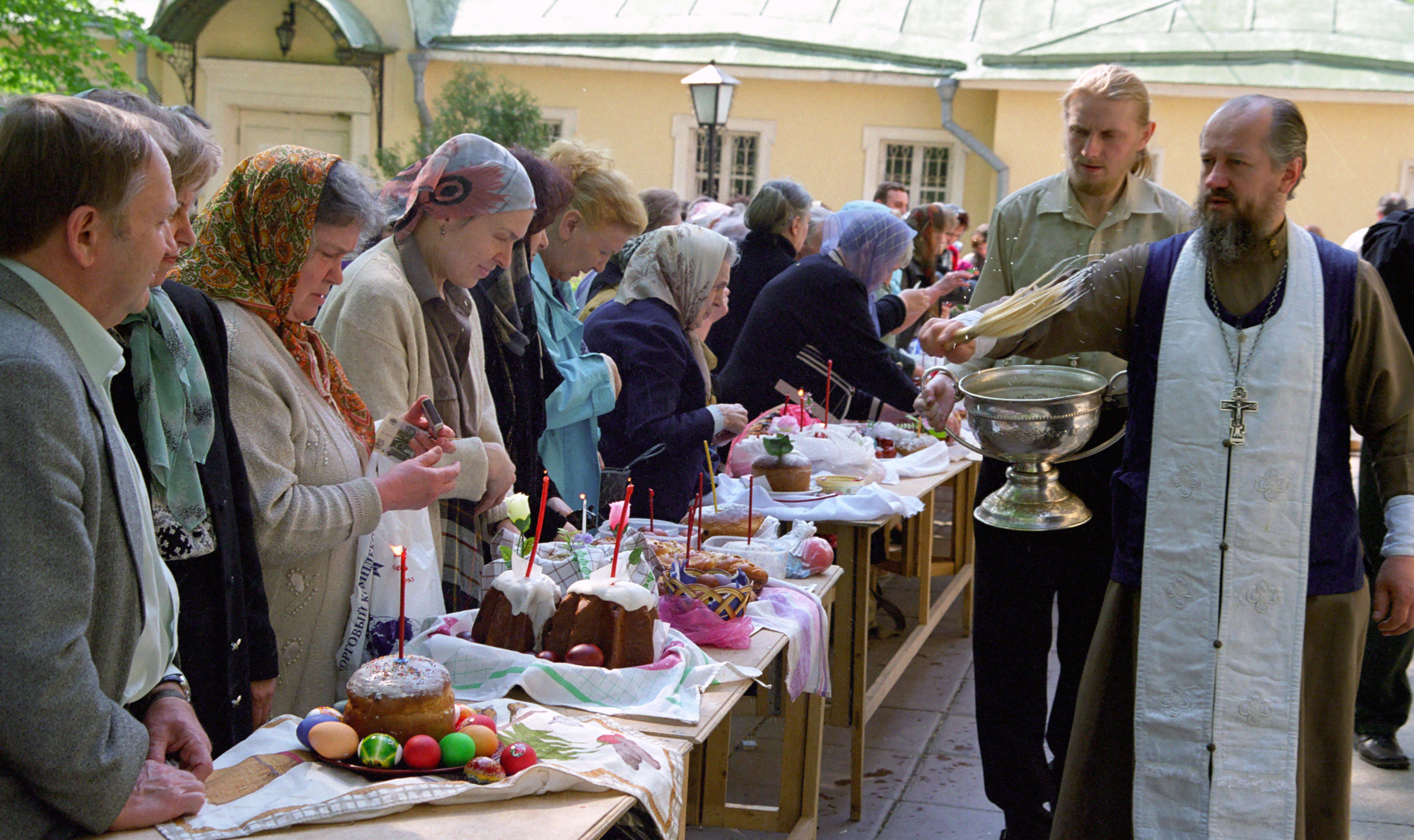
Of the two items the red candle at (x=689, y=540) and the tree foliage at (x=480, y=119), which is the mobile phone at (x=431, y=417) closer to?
the red candle at (x=689, y=540)

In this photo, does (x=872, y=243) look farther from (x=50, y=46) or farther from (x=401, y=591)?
(x=50, y=46)

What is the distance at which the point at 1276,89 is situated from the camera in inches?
541

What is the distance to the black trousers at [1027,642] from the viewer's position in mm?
3248

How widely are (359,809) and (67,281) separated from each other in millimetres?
737

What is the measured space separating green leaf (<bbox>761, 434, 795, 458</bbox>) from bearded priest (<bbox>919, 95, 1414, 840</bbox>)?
1.35m

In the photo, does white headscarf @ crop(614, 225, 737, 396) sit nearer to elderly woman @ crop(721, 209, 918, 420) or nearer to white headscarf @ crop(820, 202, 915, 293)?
elderly woman @ crop(721, 209, 918, 420)

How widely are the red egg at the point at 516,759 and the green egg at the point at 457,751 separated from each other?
0.04 metres

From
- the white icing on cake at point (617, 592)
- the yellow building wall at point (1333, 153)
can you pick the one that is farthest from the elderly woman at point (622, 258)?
the yellow building wall at point (1333, 153)

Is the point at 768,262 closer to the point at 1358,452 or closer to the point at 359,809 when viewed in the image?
the point at 359,809

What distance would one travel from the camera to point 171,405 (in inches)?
70.6

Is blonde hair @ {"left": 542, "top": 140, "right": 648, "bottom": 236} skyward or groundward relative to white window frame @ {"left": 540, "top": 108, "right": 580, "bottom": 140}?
groundward

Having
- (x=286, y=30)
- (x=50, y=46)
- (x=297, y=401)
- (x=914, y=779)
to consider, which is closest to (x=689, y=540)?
(x=297, y=401)

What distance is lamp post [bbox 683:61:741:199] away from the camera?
10797mm

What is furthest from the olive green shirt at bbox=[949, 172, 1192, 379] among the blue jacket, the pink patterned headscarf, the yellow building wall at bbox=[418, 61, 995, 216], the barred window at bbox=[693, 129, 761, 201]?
the barred window at bbox=[693, 129, 761, 201]
